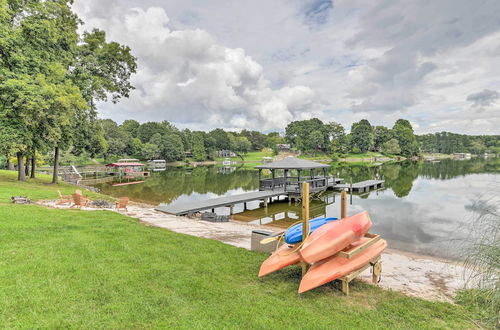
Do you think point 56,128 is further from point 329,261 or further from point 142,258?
point 329,261

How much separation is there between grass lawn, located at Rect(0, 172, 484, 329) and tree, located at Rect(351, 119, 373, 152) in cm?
8830

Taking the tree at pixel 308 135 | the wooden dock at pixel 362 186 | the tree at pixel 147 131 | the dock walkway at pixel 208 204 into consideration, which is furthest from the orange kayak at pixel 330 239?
the tree at pixel 308 135

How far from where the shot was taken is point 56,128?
1725cm

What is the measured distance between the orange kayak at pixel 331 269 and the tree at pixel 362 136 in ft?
290

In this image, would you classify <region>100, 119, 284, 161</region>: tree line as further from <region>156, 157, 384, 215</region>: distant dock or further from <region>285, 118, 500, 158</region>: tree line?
<region>156, 157, 384, 215</region>: distant dock

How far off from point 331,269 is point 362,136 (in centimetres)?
8964

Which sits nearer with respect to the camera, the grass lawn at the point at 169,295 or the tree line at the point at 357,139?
the grass lawn at the point at 169,295

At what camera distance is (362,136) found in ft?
283

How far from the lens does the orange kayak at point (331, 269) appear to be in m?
4.38

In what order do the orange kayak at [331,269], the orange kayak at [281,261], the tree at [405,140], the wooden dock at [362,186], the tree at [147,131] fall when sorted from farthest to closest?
1. the tree at [405,140]
2. the tree at [147,131]
3. the wooden dock at [362,186]
4. the orange kayak at [281,261]
5. the orange kayak at [331,269]

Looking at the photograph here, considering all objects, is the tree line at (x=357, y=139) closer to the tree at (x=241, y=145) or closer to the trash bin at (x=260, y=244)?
the tree at (x=241, y=145)

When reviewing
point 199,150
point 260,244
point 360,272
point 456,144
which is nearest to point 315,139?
point 199,150

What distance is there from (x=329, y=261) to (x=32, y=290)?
15.4ft

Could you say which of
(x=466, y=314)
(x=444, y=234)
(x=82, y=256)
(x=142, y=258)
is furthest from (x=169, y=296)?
(x=444, y=234)
